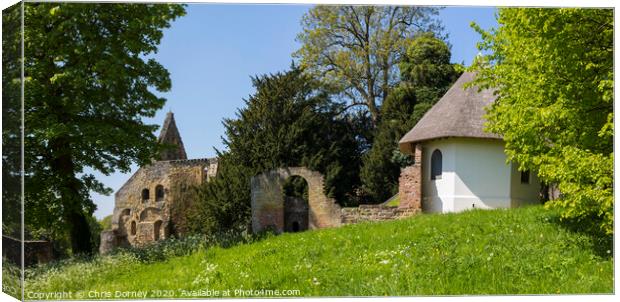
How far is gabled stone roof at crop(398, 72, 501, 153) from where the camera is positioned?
54.3ft

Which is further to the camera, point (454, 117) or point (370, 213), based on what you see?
point (454, 117)

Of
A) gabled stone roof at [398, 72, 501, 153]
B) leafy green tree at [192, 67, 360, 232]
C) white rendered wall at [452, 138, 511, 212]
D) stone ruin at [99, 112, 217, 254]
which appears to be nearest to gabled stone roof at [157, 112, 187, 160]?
stone ruin at [99, 112, 217, 254]

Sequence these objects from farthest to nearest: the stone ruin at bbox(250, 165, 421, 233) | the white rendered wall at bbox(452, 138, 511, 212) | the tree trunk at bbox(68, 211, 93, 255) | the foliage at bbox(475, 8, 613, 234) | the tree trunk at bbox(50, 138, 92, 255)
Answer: the white rendered wall at bbox(452, 138, 511, 212) → the stone ruin at bbox(250, 165, 421, 233) → the tree trunk at bbox(68, 211, 93, 255) → the tree trunk at bbox(50, 138, 92, 255) → the foliage at bbox(475, 8, 613, 234)

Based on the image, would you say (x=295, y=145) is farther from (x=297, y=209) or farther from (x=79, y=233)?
(x=79, y=233)

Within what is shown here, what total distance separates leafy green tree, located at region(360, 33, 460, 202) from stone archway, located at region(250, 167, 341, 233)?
0.95 metres

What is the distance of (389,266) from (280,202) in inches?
152

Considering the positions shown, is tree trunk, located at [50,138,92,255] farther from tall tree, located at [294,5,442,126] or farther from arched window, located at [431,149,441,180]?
arched window, located at [431,149,441,180]

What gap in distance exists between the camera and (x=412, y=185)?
16.1 m

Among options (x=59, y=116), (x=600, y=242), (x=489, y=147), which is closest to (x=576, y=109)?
(x=600, y=242)

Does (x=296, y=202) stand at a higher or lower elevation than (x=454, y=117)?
lower

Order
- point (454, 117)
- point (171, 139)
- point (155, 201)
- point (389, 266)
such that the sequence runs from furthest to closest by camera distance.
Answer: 1. point (454, 117)
2. point (155, 201)
3. point (171, 139)
4. point (389, 266)

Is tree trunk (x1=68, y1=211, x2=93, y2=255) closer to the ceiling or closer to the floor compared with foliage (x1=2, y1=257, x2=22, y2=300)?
closer to the ceiling

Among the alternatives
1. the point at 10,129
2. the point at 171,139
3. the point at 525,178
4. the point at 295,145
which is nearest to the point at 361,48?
the point at 295,145

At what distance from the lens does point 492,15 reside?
11.6 meters
